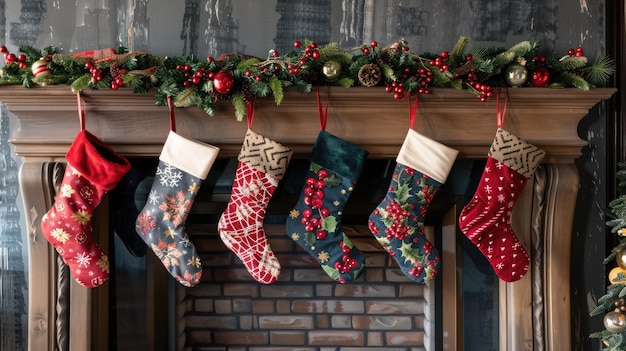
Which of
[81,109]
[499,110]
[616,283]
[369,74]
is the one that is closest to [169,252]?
[81,109]

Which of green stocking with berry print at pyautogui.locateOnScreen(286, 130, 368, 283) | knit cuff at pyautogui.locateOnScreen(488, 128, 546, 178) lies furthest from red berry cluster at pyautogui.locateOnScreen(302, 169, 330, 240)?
knit cuff at pyautogui.locateOnScreen(488, 128, 546, 178)

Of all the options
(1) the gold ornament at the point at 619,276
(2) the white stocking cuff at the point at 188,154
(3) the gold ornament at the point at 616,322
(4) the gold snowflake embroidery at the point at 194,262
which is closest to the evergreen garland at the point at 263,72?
(2) the white stocking cuff at the point at 188,154

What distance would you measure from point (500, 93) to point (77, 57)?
1.39 meters

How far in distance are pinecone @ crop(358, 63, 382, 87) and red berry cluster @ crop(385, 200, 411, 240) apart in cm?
41

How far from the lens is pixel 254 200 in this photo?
192 centimetres

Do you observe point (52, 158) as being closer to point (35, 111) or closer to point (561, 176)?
point (35, 111)

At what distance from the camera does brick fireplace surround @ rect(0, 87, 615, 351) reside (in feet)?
6.32

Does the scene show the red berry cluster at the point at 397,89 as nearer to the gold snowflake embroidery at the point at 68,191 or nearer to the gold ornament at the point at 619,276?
the gold ornament at the point at 619,276

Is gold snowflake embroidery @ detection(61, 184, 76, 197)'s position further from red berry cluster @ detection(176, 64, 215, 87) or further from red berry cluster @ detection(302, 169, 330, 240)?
red berry cluster @ detection(302, 169, 330, 240)

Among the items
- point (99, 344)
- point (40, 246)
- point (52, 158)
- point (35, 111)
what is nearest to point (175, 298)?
point (99, 344)

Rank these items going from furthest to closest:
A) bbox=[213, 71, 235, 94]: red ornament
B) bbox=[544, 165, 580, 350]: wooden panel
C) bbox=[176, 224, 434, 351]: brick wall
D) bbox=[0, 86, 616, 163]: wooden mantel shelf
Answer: bbox=[176, 224, 434, 351]: brick wall < bbox=[544, 165, 580, 350]: wooden panel < bbox=[0, 86, 616, 163]: wooden mantel shelf < bbox=[213, 71, 235, 94]: red ornament

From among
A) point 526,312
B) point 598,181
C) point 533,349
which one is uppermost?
point 598,181

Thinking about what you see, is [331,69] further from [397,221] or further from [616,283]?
[616,283]

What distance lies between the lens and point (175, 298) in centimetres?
224
